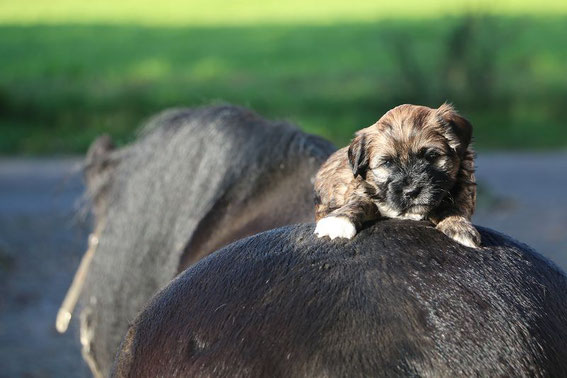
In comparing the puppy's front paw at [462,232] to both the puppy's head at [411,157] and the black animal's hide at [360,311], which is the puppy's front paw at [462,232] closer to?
the black animal's hide at [360,311]

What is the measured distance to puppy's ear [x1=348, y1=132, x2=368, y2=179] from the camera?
2154mm

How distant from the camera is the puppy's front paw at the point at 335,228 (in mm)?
1880

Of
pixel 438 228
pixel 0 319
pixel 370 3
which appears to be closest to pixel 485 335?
pixel 438 228

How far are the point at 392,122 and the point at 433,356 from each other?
2.21ft

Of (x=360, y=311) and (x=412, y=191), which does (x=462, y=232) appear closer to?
(x=412, y=191)

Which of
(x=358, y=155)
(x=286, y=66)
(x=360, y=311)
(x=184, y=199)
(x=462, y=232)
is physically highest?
(x=286, y=66)

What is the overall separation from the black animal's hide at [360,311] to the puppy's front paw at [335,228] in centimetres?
2

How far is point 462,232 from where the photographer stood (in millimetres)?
1907

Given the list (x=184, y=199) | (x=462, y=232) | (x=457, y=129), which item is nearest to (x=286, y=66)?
(x=184, y=199)

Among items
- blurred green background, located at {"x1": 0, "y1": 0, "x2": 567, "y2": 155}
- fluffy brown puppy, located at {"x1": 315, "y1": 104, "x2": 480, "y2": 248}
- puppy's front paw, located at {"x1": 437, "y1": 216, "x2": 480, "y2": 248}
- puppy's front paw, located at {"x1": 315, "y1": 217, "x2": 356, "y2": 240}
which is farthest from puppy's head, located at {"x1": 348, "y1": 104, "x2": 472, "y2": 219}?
blurred green background, located at {"x1": 0, "y1": 0, "x2": 567, "y2": 155}

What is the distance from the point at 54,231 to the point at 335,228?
28.2 feet

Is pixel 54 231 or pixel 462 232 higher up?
pixel 54 231

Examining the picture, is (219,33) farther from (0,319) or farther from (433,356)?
(433,356)

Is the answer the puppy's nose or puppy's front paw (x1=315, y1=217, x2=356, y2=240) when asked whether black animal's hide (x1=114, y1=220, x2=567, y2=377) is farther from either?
the puppy's nose
